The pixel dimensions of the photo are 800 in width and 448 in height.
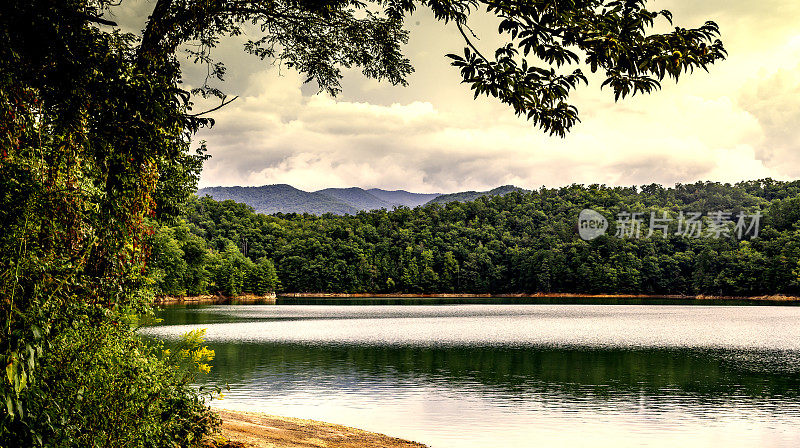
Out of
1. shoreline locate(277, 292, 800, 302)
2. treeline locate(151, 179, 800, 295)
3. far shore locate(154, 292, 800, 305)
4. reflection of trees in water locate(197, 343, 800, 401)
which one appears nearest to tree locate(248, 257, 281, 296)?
treeline locate(151, 179, 800, 295)

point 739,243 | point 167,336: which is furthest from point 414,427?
point 739,243

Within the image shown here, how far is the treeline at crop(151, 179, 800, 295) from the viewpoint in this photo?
112 m

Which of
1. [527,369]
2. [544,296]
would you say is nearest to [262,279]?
[544,296]

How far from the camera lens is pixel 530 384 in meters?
22.4

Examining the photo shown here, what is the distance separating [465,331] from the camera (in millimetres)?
43625

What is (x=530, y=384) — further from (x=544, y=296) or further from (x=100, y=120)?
(x=544, y=296)

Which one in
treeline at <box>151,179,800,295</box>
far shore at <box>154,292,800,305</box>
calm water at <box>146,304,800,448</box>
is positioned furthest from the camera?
treeline at <box>151,179,800,295</box>

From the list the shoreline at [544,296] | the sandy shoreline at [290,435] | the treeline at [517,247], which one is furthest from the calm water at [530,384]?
the treeline at [517,247]

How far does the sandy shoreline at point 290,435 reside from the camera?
10.8m

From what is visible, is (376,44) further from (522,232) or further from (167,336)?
(522,232)

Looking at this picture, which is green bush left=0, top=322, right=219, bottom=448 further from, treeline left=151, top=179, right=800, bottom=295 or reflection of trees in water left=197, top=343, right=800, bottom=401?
treeline left=151, top=179, right=800, bottom=295

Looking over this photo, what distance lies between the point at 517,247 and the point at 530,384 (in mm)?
121129

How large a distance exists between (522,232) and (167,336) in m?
121

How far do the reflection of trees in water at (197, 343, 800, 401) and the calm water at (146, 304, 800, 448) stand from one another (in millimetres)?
56
